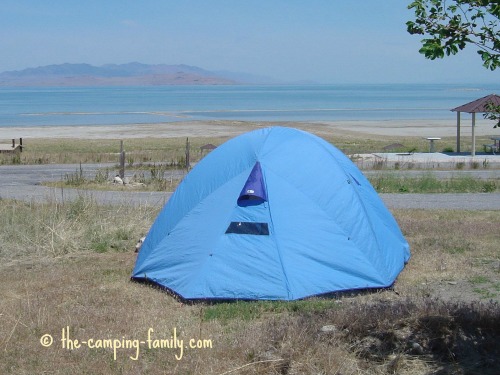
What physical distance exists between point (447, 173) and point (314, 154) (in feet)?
61.0

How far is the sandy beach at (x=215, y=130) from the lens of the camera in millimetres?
57531

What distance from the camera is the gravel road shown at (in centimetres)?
1741

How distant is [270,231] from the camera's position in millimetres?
8875

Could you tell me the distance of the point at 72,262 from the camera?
10781 mm

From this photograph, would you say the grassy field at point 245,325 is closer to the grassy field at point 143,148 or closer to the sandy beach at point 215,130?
the grassy field at point 143,148

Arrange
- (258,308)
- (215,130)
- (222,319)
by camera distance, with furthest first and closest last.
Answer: (215,130)
(258,308)
(222,319)

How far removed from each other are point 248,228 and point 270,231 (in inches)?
10.9

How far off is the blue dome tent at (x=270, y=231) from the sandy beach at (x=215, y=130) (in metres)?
44.8

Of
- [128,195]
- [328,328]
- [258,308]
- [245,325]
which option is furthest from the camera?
[128,195]

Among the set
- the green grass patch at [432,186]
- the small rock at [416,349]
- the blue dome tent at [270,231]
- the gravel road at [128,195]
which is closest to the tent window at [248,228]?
the blue dome tent at [270,231]

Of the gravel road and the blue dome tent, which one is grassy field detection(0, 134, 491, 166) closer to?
the gravel road

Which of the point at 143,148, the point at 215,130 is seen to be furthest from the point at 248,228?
the point at 215,130

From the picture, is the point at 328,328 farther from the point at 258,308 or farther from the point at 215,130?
the point at 215,130

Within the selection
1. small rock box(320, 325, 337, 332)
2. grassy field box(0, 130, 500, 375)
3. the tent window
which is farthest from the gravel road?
small rock box(320, 325, 337, 332)
